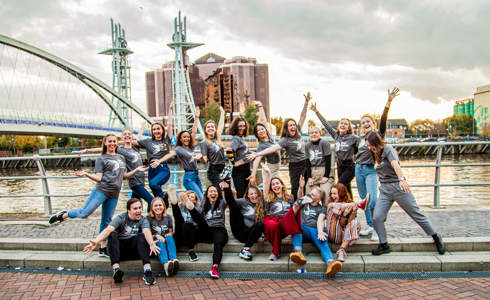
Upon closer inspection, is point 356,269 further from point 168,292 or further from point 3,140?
point 3,140

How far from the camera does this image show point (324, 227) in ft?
14.2

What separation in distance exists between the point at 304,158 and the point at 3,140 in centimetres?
7931

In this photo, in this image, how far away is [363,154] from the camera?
4691 millimetres

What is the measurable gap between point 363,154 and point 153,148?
10.2ft

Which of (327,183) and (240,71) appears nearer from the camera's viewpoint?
(327,183)

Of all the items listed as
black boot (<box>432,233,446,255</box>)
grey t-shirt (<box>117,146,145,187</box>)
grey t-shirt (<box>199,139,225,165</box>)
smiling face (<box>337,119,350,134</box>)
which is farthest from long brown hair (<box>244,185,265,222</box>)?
black boot (<box>432,233,446,255</box>)

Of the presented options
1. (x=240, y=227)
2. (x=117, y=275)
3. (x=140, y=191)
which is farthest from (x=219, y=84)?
(x=117, y=275)

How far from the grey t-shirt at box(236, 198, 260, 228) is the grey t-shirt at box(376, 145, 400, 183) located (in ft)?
5.60

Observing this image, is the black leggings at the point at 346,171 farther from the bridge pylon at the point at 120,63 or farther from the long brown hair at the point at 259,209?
the bridge pylon at the point at 120,63

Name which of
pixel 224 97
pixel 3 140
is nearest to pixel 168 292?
pixel 3 140

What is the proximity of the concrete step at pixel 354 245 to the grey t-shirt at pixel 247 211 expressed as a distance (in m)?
0.29

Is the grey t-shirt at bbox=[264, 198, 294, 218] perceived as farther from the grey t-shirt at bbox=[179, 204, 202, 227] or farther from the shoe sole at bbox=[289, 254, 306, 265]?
the grey t-shirt at bbox=[179, 204, 202, 227]

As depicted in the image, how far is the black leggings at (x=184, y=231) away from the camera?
4.48 m

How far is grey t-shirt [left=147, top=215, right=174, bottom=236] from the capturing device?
439 centimetres
